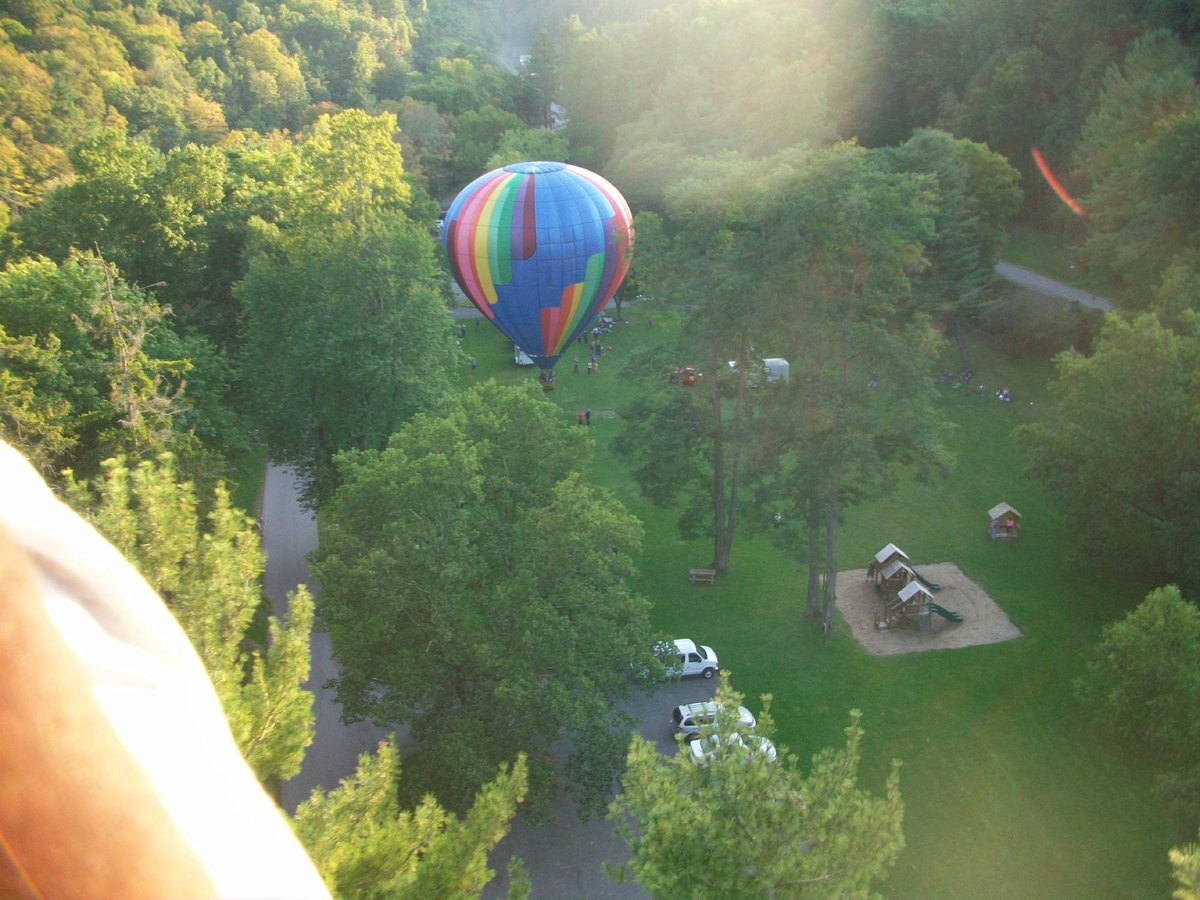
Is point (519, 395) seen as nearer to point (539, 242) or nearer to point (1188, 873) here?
point (539, 242)

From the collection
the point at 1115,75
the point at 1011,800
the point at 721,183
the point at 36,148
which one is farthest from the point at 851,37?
the point at 1011,800

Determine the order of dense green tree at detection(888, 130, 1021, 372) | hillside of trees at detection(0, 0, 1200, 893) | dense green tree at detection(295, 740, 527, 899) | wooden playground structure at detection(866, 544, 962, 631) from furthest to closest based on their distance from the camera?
dense green tree at detection(888, 130, 1021, 372)
wooden playground structure at detection(866, 544, 962, 631)
hillside of trees at detection(0, 0, 1200, 893)
dense green tree at detection(295, 740, 527, 899)

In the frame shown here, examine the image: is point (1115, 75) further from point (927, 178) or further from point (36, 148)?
point (36, 148)

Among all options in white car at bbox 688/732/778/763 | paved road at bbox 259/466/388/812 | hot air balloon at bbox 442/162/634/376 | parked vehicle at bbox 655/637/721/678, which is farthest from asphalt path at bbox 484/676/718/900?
hot air balloon at bbox 442/162/634/376

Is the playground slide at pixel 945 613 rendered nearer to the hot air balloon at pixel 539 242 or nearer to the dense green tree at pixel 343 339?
the hot air balloon at pixel 539 242

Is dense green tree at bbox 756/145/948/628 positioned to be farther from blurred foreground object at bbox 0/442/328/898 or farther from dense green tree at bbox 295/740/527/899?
blurred foreground object at bbox 0/442/328/898

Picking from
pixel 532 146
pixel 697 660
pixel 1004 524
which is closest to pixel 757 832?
pixel 697 660
